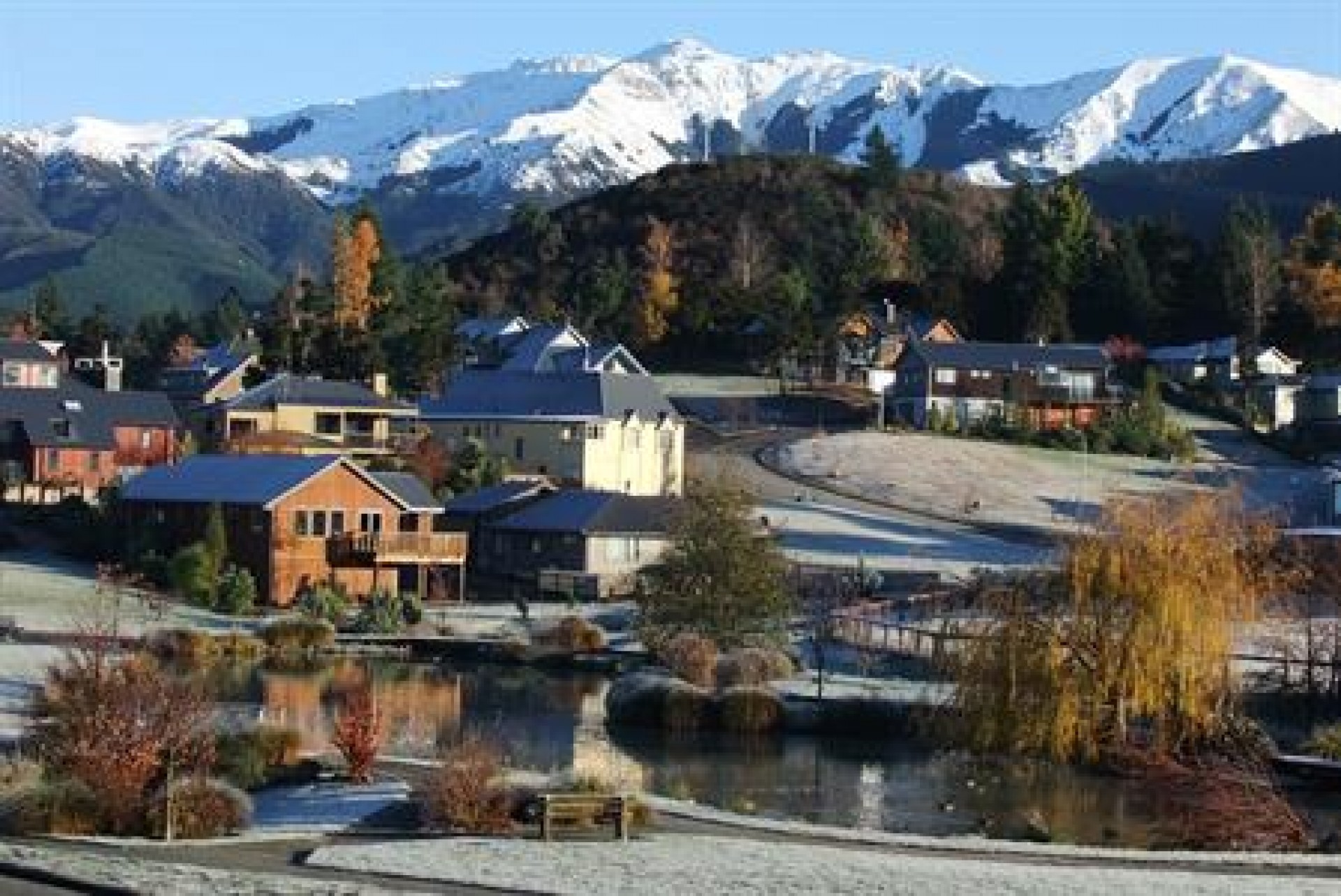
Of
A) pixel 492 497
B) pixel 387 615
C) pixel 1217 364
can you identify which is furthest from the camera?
pixel 1217 364

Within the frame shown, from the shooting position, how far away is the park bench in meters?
27.9

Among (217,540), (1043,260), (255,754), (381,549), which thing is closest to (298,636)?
(217,540)

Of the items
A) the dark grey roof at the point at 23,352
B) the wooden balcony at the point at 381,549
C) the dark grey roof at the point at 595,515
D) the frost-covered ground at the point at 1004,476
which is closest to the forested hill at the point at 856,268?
the frost-covered ground at the point at 1004,476

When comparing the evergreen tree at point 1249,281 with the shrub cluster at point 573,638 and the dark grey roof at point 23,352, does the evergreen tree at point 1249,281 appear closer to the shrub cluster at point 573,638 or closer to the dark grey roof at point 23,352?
the dark grey roof at point 23,352

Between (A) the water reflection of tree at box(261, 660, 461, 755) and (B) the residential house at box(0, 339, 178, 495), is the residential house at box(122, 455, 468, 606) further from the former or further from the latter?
(B) the residential house at box(0, 339, 178, 495)

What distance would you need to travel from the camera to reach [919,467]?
9150 centimetres

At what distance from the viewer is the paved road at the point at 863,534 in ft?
243

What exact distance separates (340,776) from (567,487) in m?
50.4

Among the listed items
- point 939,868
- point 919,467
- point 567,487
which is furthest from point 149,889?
point 919,467

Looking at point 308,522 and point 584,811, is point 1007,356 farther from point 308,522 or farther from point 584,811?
point 584,811

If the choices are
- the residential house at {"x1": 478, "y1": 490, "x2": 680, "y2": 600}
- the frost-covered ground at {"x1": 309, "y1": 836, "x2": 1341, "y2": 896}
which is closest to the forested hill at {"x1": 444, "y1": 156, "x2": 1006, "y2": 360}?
the residential house at {"x1": 478, "y1": 490, "x2": 680, "y2": 600}

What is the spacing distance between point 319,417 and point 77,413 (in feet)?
31.1

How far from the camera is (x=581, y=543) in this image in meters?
71.9

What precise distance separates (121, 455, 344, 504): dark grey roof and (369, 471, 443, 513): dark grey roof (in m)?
1.79
